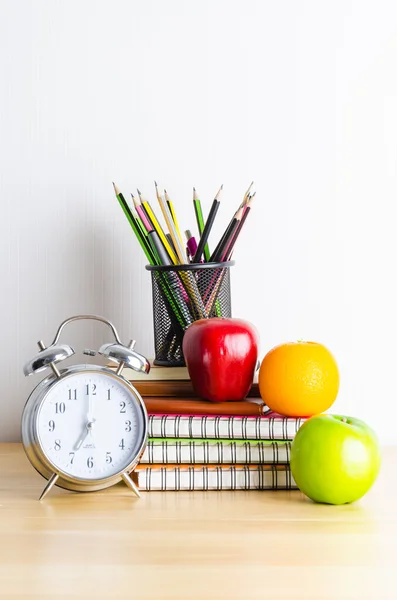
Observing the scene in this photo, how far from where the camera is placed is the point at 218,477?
104 centimetres

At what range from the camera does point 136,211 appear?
1248mm

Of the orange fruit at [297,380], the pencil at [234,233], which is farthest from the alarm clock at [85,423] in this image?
the pencil at [234,233]

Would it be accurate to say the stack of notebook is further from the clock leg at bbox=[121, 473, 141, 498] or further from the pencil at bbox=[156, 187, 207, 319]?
the pencil at bbox=[156, 187, 207, 319]

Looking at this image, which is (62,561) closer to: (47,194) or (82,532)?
(82,532)

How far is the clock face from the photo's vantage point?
0.99 metres

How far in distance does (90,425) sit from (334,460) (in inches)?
11.8

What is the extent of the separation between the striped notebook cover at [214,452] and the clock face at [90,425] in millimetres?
43

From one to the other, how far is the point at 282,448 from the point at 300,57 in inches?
26.3

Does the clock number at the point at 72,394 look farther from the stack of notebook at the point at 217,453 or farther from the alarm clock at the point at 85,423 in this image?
the stack of notebook at the point at 217,453

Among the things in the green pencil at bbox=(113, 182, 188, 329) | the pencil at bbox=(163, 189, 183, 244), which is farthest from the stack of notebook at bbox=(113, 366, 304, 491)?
the pencil at bbox=(163, 189, 183, 244)

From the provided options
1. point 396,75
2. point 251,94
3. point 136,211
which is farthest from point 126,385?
point 396,75

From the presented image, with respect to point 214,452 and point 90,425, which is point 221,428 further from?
point 90,425

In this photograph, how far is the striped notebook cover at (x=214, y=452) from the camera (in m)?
1.03

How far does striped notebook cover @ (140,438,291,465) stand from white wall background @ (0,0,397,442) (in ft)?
1.06
